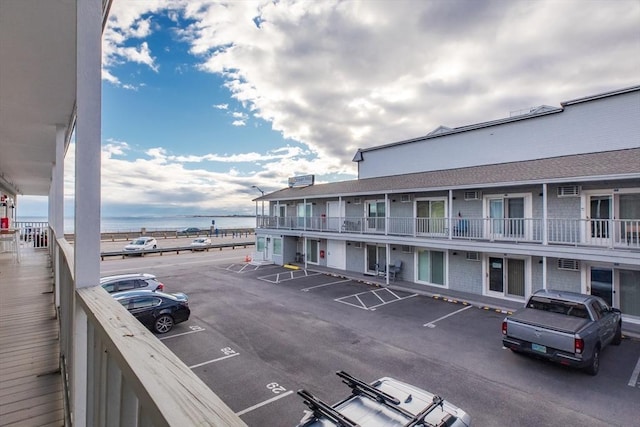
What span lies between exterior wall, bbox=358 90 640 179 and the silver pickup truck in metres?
9.77

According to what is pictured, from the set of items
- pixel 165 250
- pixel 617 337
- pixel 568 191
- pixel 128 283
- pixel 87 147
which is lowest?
pixel 617 337

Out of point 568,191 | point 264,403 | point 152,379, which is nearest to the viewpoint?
point 152,379

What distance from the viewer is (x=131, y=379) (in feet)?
3.46

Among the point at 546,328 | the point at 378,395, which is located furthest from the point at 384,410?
the point at 546,328

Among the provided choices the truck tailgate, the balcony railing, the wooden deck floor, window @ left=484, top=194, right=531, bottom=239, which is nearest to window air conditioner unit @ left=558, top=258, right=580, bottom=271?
the balcony railing

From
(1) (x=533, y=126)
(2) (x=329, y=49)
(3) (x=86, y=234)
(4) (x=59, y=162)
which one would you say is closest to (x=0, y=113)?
(4) (x=59, y=162)

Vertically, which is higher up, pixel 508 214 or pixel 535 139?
pixel 535 139

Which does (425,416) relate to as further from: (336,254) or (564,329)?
(336,254)

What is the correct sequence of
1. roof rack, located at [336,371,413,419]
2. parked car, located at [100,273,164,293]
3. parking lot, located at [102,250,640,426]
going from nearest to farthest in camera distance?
roof rack, located at [336,371,413,419] < parking lot, located at [102,250,640,426] < parked car, located at [100,273,164,293]

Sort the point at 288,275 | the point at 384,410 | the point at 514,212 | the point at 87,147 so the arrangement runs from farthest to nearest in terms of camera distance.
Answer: the point at 288,275 → the point at 514,212 → the point at 384,410 → the point at 87,147

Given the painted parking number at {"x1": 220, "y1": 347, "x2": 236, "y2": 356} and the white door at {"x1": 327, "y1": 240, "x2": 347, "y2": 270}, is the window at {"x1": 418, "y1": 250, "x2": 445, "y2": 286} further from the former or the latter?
the painted parking number at {"x1": 220, "y1": 347, "x2": 236, "y2": 356}

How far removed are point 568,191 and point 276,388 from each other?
13.8 metres

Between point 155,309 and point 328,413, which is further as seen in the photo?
point 155,309

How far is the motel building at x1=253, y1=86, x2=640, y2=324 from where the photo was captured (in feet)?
39.8
